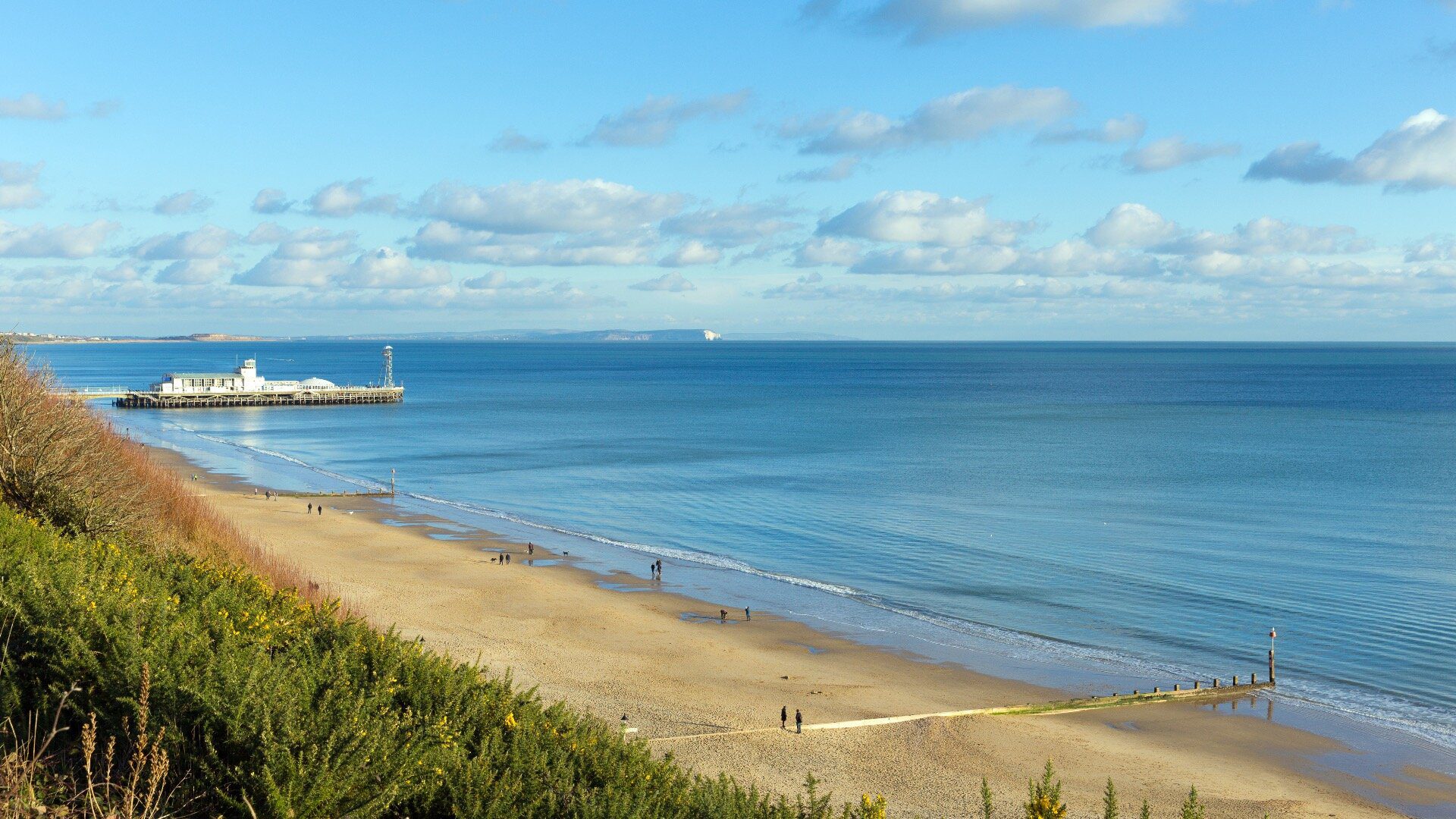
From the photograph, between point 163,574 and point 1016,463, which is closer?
point 163,574

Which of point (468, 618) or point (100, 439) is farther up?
point (100, 439)

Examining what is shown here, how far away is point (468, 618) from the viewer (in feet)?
120

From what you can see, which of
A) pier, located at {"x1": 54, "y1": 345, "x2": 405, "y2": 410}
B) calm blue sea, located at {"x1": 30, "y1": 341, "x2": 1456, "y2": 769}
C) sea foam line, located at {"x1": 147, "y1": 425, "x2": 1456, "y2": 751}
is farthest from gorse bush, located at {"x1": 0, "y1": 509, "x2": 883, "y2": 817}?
pier, located at {"x1": 54, "y1": 345, "x2": 405, "y2": 410}

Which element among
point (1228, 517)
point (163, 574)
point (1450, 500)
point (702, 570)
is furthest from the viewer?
point (1450, 500)

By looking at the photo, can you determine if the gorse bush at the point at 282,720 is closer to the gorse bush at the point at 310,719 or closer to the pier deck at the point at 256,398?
the gorse bush at the point at 310,719

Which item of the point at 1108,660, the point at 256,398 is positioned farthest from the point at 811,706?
the point at 256,398

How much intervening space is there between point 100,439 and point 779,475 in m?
46.6

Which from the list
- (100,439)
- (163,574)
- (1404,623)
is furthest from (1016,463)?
(163,574)

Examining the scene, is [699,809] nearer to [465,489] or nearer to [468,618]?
[468,618]

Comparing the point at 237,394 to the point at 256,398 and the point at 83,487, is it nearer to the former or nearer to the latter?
the point at 256,398

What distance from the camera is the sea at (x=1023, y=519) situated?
3319 cm

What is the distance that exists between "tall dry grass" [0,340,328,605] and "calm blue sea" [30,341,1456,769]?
1810 cm

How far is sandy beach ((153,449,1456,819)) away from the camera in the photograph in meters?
23.4

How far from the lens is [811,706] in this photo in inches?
1115
